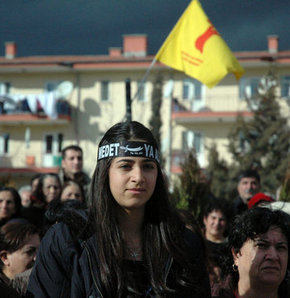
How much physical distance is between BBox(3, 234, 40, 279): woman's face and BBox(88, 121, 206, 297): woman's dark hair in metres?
1.90

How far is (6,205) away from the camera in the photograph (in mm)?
6926

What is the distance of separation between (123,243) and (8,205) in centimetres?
402

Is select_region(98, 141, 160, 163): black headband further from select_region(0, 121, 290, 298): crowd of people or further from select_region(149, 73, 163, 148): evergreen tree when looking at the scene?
select_region(149, 73, 163, 148): evergreen tree

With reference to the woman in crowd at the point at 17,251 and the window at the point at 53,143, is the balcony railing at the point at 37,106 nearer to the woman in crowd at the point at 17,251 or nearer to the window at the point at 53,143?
the window at the point at 53,143

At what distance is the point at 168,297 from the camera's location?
308cm

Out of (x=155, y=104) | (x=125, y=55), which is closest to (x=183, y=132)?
(x=155, y=104)

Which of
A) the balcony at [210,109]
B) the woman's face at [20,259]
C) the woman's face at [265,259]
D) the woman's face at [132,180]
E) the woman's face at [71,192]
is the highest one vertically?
the balcony at [210,109]

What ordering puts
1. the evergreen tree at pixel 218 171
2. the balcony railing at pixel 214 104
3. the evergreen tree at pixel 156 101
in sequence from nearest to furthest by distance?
the evergreen tree at pixel 218 171
the evergreen tree at pixel 156 101
the balcony railing at pixel 214 104

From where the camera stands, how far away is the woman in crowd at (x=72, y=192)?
22.4ft

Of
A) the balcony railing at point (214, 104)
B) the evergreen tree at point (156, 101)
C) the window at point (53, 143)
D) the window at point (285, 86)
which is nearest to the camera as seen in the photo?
the window at point (285, 86)

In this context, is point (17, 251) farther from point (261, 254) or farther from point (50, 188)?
point (50, 188)

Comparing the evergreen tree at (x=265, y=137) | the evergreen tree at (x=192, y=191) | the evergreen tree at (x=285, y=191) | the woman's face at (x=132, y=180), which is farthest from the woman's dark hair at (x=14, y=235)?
the evergreen tree at (x=265, y=137)

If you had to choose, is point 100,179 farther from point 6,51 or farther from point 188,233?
point 6,51

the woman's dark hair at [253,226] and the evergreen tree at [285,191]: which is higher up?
the evergreen tree at [285,191]
